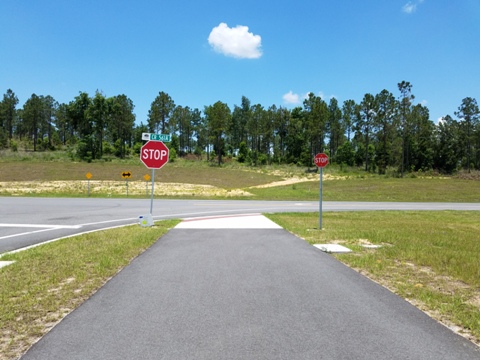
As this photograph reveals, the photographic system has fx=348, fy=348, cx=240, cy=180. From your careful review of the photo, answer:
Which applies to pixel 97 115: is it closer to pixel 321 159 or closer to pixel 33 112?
pixel 33 112

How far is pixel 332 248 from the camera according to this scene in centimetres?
873

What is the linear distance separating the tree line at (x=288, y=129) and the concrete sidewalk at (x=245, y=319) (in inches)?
2616

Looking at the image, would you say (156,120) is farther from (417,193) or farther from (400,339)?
(400,339)

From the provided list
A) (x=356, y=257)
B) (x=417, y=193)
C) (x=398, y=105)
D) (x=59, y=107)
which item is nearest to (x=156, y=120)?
(x=59, y=107)

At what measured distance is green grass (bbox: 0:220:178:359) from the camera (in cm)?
376

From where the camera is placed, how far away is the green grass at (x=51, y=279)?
148 inches

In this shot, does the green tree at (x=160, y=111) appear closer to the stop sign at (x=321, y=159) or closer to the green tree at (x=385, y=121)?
the green tree at (x=385, y=121)

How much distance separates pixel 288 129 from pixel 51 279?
97666 mm

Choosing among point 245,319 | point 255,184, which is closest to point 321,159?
point 245,319

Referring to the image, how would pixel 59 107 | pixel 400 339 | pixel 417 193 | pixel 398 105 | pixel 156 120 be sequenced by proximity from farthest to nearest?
pixel 59 107 → pixel 156 120 → pixel 398 105 → pixel 417 193 → pixel 400 339

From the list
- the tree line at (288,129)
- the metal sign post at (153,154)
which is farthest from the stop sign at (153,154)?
the tree line at (288,129)

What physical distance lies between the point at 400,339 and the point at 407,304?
1.27 m

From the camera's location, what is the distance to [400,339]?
3.55m

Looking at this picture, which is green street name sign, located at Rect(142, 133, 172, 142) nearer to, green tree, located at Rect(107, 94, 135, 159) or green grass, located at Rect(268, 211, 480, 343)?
green grass, located at Rect(268, 211, 480, 343)
